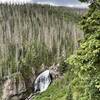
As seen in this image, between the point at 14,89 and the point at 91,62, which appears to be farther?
the point at 14,89

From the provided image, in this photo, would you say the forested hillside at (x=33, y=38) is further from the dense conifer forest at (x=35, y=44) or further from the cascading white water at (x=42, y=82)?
the cascading white water at (x=42, y=82)

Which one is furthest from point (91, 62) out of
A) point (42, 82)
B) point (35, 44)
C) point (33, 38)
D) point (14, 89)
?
point (33, 38)

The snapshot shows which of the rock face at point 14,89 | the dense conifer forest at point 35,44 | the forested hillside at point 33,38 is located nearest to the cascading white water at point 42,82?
the dense conifer forest at point 35,44

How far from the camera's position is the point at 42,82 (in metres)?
96.9

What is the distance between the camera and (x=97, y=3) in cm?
1591

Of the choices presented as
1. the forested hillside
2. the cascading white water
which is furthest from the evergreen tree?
the forested hillside

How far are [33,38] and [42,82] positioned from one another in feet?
159

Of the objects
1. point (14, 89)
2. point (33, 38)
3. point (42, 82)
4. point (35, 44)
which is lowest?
point (14, 89)

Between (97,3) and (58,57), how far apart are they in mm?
107682

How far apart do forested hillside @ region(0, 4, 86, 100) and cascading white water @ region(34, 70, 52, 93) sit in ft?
8.84

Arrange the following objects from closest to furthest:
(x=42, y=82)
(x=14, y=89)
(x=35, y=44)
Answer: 1. (x=14, y=89)
2. (x=42, y=82)
3. (x=35, y=44)

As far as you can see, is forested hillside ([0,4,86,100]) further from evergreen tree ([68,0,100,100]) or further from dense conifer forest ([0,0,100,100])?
evergreen tree ([68,0,100,100])

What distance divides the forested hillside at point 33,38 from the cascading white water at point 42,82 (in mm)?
2695

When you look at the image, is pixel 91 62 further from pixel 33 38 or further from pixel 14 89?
pixel 33 38
